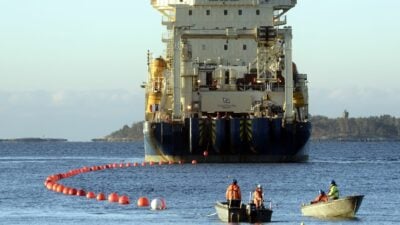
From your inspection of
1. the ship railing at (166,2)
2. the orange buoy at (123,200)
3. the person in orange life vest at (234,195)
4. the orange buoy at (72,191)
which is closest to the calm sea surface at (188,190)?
the orange buoy at (123,200)

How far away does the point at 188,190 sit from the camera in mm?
73625

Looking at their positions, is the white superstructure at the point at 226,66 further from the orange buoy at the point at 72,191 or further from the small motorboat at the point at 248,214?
the small motorboat at the point at 248,214

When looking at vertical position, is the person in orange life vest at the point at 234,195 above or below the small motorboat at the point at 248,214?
above

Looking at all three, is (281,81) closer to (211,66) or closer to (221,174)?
(211,66)

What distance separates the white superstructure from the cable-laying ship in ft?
0.25

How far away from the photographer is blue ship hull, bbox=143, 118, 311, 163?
98.9 meters

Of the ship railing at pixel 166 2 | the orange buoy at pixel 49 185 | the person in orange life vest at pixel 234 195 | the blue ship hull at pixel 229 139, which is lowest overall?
the orange buoy at pixel 49 185

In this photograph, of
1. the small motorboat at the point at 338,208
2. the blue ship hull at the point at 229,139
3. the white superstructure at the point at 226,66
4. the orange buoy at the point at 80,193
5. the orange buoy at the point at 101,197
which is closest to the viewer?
the small motorboat at the point at 338,208

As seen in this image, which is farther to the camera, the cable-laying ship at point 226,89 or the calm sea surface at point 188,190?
the cable-laying ship at point 226,89

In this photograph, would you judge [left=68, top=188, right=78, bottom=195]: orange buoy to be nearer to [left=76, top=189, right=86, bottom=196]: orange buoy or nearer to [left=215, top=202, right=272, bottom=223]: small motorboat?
[left=76, top=189, right=86, bottom=196]: orange buoy

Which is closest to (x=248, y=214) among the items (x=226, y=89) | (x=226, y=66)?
(x=226, y=89)

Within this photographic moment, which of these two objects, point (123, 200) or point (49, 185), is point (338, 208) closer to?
point (123, 200)

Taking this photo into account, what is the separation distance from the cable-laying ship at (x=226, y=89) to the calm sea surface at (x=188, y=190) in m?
1.88

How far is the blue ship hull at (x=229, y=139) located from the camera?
9894 centimetres
